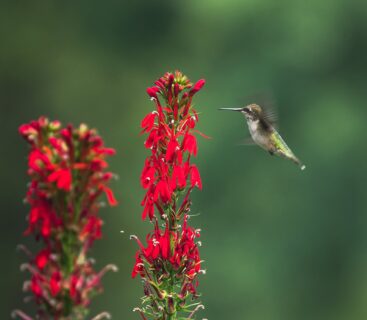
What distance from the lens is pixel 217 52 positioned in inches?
906

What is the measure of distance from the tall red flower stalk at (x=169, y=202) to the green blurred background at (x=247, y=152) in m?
15.3

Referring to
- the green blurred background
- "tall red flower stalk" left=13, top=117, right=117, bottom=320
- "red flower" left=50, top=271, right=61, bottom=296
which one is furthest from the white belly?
the green blurred background

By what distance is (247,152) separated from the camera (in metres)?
21.4

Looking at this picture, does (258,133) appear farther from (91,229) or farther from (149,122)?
(91,229)

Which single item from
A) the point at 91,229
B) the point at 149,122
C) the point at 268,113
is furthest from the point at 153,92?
the point at 268,113

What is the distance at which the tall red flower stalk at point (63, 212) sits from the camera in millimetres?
3443

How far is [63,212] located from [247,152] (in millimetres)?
17980

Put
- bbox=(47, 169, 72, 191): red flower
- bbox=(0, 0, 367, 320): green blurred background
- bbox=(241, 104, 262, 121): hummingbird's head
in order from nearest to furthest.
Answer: bbox=(47, 169, 72, 191): red flower, bbox=(241, 104, 262, 121): hummingbird's head, bbox=(0, 0, 367, 320): green blurred background

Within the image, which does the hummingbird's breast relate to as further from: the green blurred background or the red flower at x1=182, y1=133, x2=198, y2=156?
the green blurred background

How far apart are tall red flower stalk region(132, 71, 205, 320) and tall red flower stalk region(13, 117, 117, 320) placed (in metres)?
0.90

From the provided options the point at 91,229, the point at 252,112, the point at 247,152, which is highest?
the point at 247,152

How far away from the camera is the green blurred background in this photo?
20984mm

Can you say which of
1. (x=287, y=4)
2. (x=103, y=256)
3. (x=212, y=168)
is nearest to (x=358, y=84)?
(x=287, y=4)

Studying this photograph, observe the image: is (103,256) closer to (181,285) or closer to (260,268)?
(260,268)
